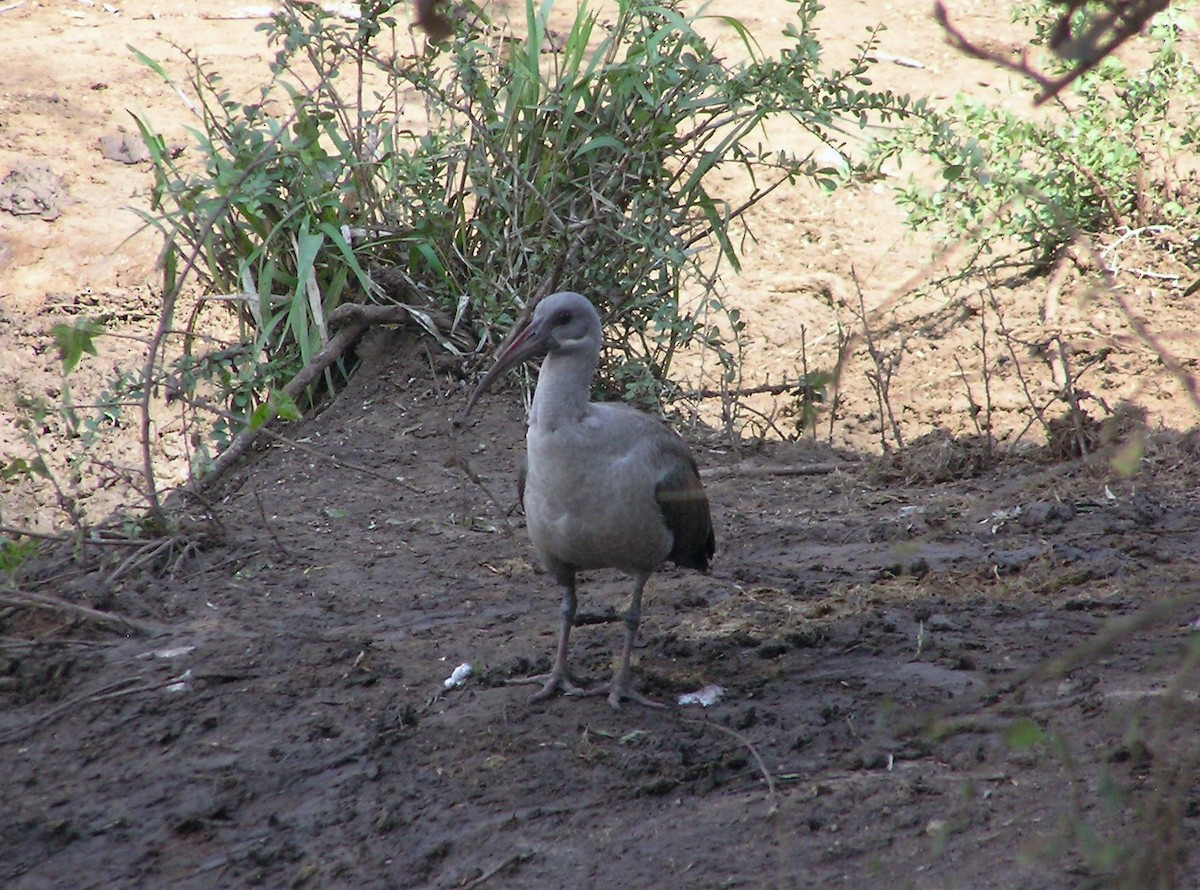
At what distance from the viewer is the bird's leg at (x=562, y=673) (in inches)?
171

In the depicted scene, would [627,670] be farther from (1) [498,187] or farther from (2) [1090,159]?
(2) [1090,159]

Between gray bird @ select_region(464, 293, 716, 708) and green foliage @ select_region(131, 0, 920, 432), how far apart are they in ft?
6.13

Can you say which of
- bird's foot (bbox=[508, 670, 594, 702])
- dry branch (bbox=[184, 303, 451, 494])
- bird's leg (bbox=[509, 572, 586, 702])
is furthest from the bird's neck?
dry branch (bbox=[184, 303, 451, 494])

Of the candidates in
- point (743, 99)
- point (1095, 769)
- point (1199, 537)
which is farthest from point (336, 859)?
point (743, 99)

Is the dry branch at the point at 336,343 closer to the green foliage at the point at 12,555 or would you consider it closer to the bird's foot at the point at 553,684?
the green foliage at the point at 12,555

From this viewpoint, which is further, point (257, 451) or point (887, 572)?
point (257, 451)

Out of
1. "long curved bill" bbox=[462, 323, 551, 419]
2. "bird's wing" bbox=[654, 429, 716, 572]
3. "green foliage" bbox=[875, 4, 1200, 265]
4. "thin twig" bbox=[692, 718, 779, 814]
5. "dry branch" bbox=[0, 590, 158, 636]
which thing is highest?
"green foliage" bbox=[875, 4, 1200, 265]

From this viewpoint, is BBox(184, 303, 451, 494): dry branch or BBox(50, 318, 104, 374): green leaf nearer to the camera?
BBox(50, 318, 104, 374): green leaf

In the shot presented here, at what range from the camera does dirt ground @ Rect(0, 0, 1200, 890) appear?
131 inches

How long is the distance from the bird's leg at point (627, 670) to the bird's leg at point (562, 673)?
12 cm

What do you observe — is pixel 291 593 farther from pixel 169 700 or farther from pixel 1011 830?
pixel 1011 830

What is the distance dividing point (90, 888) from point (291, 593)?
1.88m

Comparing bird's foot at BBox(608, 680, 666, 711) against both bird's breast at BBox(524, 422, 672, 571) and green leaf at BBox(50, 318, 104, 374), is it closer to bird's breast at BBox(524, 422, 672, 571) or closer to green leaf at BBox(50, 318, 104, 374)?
bird's breast at BBox(524, 422, 672, 571)

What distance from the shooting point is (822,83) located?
638cm
